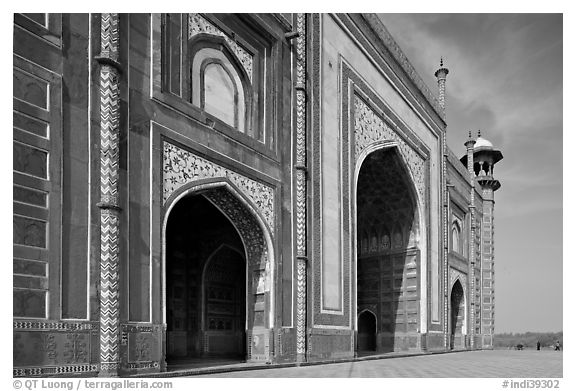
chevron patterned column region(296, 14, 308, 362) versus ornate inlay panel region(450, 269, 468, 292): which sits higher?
chevron patterned column region(296, 14, 308, 362)

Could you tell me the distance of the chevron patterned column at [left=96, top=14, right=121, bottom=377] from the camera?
543 centimetres

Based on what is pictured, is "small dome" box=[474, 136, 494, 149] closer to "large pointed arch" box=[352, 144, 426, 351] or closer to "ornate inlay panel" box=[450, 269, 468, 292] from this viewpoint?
"ornate inlay panel" box=[450, 269, 468, 292]

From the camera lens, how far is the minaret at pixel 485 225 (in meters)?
21.2

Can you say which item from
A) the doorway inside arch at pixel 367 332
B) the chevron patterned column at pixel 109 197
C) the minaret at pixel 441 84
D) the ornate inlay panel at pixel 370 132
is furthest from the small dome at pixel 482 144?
the chevron patterned column at pixel 109 197

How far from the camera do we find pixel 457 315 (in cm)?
1977

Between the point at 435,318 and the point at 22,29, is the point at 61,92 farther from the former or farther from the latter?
the point at 435,318

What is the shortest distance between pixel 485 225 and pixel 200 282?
14.8 metres

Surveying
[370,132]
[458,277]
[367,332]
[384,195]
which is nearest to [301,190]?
[370,132]

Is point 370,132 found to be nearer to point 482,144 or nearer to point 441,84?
point 441,84

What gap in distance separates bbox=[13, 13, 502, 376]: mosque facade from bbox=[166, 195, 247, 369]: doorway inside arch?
30 millimetres

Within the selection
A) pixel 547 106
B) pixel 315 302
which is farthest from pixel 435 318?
pixel 547 106

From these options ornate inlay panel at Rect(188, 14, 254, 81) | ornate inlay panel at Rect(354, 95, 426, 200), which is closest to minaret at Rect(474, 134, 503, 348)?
ornate inlay panel at Rect(354, 95, 426, 200)

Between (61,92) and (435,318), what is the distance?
40.2ft
